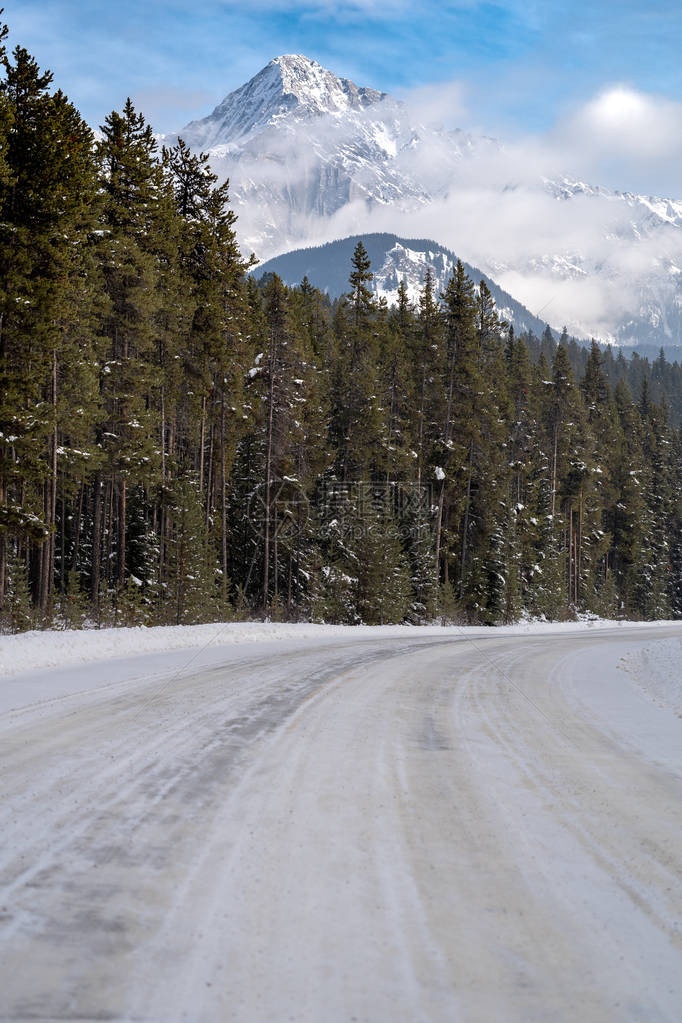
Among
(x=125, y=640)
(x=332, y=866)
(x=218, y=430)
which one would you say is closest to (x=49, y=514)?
(x=125, y=640)

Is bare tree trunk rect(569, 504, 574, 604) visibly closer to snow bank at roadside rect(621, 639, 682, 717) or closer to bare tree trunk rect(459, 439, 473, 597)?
bare tree trunk rect(459, 439, 473, 597)

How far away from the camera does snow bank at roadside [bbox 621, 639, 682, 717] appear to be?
1357 cm

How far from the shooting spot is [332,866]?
4.46 metres

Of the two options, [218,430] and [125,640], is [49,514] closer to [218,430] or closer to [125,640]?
[125,640]

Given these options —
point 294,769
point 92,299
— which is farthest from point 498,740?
point 92,299

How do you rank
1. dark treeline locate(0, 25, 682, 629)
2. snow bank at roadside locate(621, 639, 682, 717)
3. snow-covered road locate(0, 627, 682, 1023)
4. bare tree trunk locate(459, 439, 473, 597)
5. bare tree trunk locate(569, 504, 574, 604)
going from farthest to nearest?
bare tree trunk locate(569, 504, 574, 604) < bare tree trunk locate(459, 439, 473, 597) < dark treeline locate(0, 25, 682, 629) < snow bank at roadside locate(621, 639, 682, 717) < snow-covered road locate(0, 627, 682, 1023)

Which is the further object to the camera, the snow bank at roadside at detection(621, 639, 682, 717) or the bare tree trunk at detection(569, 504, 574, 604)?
the bare tree trunk at detection(569, 504, 574, 604)

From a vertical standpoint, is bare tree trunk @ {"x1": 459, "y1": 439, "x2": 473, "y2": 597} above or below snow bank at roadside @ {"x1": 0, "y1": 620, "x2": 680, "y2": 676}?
above

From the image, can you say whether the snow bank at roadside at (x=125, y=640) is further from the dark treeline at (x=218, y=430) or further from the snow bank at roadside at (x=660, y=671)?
the snow bank at roadside at (x=660, y=671)

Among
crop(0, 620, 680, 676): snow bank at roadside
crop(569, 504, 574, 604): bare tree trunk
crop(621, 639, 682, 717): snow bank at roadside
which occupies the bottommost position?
crop(621, 639, 682, 717): snow bank at roadside

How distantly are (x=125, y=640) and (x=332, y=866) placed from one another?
47.4ft

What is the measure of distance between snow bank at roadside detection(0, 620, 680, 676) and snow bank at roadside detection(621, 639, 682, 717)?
8.30 m

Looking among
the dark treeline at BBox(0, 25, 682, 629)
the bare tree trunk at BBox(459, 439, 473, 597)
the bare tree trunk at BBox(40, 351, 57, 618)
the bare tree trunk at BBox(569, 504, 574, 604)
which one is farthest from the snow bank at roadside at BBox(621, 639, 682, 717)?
the bare tree trunk at BBox(569, 504, 574, 604)

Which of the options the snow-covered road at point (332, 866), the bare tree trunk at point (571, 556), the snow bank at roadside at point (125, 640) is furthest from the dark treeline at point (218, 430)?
the snow-covered road at point (332, 866)
